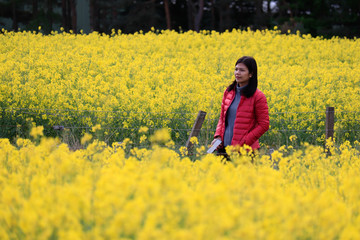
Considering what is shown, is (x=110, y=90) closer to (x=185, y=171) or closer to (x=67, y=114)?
(x=67, y=114)

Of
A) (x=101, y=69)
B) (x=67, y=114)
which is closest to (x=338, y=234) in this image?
(x=67, y=114)

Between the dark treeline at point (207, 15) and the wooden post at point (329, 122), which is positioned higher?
the dark treeline at point (207, 15)

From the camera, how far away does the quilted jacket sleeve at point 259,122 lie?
503 cm

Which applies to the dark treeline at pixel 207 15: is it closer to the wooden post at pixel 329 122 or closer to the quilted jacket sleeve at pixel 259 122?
the wooden post at pixel 329 122

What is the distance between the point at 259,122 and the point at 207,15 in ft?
106

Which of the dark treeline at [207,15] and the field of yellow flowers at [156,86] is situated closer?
the field of yellow flowers at [156,86]

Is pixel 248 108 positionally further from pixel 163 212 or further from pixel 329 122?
pixel 329 122

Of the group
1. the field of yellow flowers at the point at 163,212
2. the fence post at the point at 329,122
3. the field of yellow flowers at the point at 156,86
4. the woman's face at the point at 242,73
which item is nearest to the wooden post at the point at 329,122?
the fence post at the point at 329,122

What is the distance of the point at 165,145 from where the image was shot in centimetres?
731

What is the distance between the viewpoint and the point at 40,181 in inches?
124

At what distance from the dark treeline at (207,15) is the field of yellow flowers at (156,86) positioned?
1012cm

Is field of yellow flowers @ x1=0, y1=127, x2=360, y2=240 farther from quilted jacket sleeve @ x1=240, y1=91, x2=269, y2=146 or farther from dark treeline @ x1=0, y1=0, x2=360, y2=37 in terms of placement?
dark treeline @ x1=0, y1=0, x2=360, y2=37

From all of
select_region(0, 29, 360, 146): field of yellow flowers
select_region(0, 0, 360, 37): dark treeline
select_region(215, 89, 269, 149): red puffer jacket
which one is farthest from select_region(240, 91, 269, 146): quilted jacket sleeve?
select_region(0, 0, 360, 37): dark treeline

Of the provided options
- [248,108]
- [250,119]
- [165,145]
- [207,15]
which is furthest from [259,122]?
[207,15]
